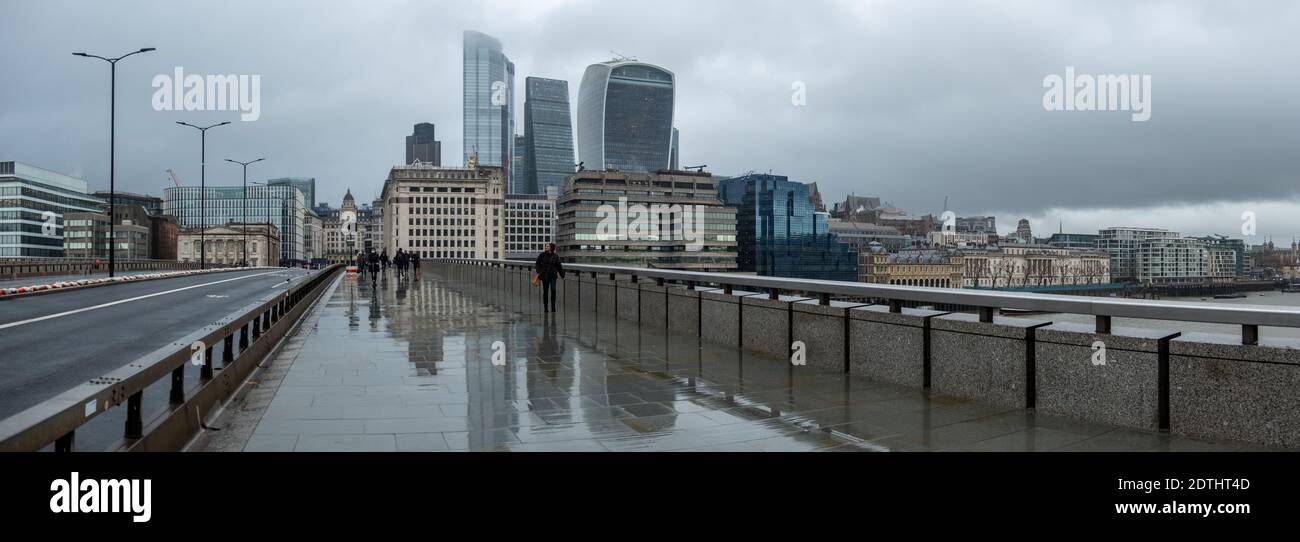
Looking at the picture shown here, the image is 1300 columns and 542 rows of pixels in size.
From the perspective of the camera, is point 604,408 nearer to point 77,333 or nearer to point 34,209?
point 77,333

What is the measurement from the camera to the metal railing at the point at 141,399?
3.68 m

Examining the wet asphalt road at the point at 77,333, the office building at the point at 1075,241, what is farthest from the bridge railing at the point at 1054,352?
the office building at the point at 1075,241

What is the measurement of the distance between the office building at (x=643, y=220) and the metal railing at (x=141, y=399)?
128 meters

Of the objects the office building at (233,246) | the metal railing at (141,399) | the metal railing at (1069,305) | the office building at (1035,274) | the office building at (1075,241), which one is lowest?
the metal railing at (141,399)

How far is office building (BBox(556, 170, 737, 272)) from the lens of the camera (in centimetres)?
→ 14400

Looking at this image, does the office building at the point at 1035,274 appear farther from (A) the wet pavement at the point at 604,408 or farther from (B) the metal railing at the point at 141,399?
(B) the metal railing at the point at 141,399

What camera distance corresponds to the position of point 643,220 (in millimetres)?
162625

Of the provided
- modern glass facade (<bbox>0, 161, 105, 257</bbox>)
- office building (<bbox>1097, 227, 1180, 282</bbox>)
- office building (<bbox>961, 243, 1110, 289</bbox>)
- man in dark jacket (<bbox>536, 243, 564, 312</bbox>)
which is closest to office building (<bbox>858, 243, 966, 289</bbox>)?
office building (<bbox>961, 243, 1110, 289</bbox>)

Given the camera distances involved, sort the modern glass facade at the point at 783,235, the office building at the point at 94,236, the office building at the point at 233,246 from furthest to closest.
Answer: the office building at the point at 233,246 → the office building at the point at 94,236 → the modern glass facade at the point at 783,235

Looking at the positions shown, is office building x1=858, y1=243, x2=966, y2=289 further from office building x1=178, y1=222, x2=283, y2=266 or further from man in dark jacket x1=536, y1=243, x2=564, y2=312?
office building x1=178, y1=222, x2=283, y2=266

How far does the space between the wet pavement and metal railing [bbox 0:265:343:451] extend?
257 mm
